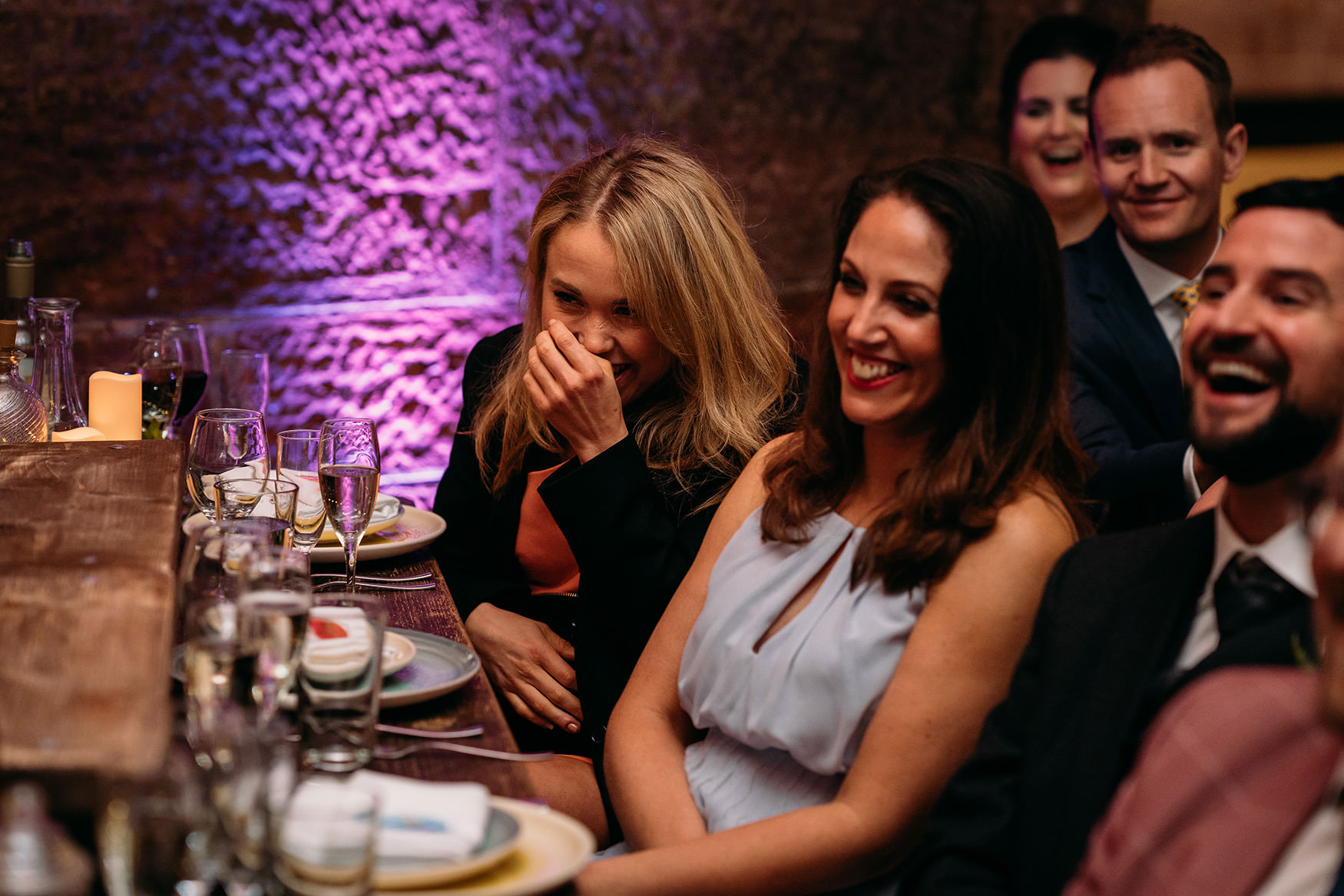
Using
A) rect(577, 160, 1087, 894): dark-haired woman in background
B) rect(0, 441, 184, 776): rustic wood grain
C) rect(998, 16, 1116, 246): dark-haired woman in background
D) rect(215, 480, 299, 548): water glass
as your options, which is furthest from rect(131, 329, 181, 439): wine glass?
→ rect(998, 16, 1116, 246): dark-haired woman in background

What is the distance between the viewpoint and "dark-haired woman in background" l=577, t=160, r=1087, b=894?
139cm

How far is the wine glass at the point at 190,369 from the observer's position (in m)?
2.36

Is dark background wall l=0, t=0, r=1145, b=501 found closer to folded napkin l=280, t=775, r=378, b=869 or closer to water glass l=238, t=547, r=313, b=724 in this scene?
water glass l=238, t=547, r=313, b=724

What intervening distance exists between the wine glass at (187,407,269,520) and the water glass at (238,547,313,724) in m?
0.60

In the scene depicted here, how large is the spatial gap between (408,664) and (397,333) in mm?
2016

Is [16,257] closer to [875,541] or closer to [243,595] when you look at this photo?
[243,595]

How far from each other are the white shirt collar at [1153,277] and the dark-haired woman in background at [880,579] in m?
1.33

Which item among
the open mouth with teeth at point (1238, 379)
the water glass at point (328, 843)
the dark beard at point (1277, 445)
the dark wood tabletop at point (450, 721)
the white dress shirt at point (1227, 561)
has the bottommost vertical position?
the dark wood tabletop at point (450, 721)

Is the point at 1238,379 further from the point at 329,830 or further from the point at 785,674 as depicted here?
the point at 329,830

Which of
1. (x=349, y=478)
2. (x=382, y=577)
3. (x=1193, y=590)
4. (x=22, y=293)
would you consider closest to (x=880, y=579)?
(x=1193, y=590)

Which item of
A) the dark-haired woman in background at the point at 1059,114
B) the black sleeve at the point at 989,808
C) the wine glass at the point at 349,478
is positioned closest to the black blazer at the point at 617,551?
the wine glass at the point at 349,478

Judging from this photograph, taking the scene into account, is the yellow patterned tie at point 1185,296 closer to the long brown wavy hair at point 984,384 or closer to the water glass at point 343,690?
the long brown wavy hair at point 984,384

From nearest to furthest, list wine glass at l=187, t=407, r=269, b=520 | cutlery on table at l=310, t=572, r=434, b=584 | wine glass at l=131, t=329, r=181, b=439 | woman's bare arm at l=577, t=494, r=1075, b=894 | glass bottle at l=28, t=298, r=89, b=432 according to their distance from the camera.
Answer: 1. woman's bare arm at l=577, t=494, r=1075, b=894
2. wine glass at l=187, t=407, r=269, b=520
3. cutlery on table at l=310, t=572, r=434, b=584
4. glass bottle at l=28, t=298, r=89, b=432
5. wine glass at l=131, t=329, r=181, b=439

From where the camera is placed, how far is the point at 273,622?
1115 millimetres
